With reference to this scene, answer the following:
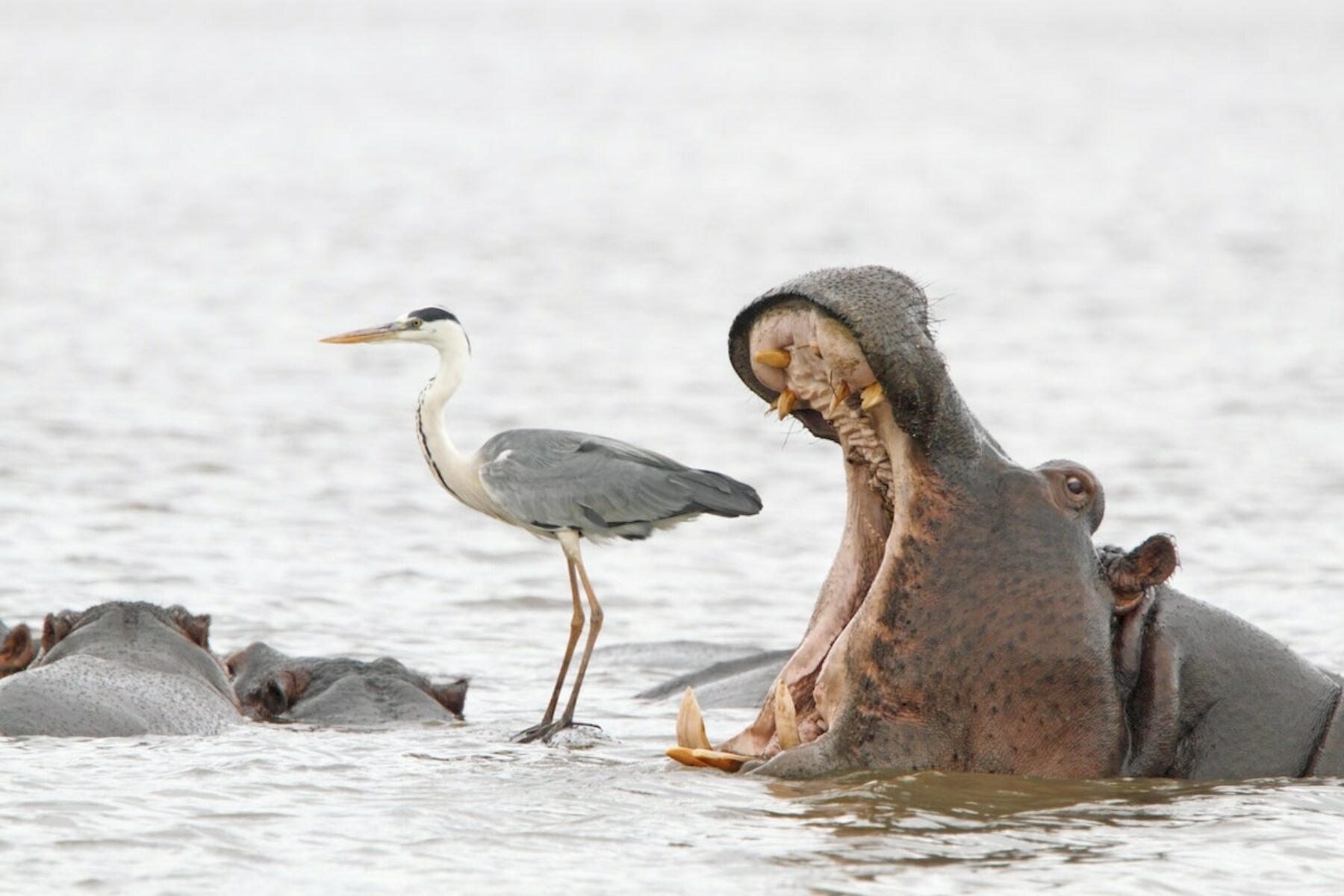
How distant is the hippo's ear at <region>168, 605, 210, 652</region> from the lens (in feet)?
22.5

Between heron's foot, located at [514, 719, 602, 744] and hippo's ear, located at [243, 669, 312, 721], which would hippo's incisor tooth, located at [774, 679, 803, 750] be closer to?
heron's foot, located at [514, 719, 602, 744]

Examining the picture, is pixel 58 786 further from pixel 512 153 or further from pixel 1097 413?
pixel 512 153

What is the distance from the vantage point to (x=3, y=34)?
3620 inches

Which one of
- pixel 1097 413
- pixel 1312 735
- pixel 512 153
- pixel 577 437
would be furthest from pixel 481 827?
pixel 512 153

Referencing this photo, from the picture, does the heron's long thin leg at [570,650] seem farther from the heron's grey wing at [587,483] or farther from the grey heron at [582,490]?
the heron's grey wing at [587,483]

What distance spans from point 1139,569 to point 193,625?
3.01 m

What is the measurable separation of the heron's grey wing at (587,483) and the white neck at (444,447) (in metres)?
0.26

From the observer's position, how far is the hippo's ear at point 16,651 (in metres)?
6.77

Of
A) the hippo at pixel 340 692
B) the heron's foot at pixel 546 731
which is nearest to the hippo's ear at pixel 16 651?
the hippo at pixel 340 692

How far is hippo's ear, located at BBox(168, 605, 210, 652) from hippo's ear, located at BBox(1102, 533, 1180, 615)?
2870mm

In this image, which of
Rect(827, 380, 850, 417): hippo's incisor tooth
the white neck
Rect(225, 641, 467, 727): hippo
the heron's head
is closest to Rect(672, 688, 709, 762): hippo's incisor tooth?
Rect(827, 380, 850, 417): hippo's incisor tooth

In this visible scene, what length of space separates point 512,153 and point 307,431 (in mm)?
28893

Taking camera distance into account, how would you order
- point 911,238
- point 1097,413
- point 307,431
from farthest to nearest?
1. point 911,238
2. point 1097,413
3. point 307,431

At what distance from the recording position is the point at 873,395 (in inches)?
193
